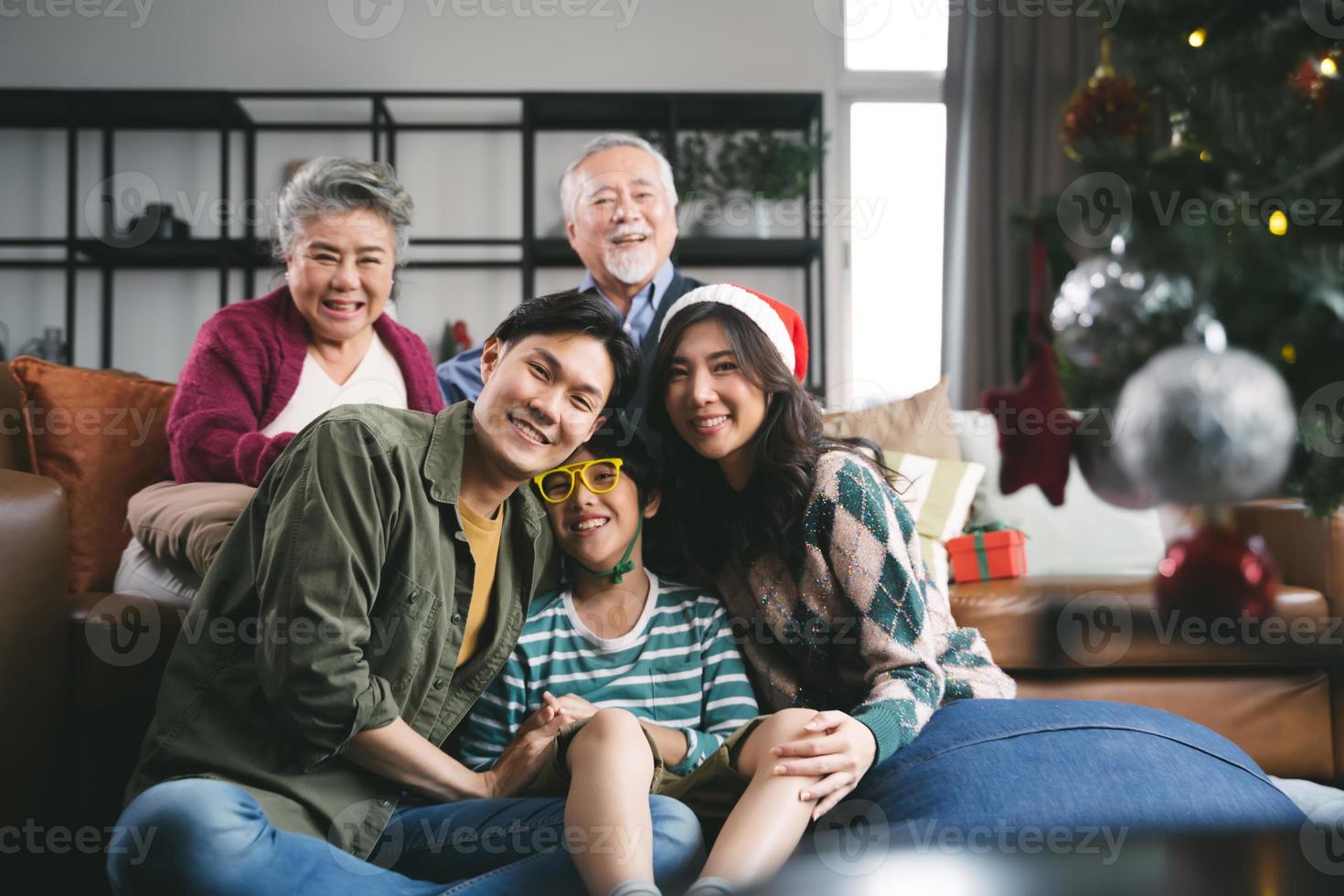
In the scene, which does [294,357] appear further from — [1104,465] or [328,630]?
[1104,465]

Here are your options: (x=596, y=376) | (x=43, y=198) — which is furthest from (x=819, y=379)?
(x=43, y=198)

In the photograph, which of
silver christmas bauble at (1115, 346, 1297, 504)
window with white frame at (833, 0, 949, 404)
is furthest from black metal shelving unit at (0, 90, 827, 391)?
silver christmas bauble at (1115, 346, 1297, 504)

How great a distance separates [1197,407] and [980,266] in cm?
362

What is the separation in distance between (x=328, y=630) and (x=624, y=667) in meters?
0.45

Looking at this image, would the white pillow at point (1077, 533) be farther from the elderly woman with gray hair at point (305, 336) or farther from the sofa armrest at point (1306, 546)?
the elderly woman with gray hair at point (305, 336)

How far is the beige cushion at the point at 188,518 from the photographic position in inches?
59.6

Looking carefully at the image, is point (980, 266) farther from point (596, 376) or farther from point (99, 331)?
point (99, 331)

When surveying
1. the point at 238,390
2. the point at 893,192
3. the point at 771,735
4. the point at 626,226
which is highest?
the point at 893,192

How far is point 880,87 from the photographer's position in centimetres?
422

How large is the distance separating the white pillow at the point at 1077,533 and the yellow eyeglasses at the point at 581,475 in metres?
1.31

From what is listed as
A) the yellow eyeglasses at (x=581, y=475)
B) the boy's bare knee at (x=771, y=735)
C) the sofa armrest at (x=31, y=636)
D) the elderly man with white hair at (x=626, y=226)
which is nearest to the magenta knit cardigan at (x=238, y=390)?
the sofa armrest at (x=31, y=636)

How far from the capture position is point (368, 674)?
1198 millimetres

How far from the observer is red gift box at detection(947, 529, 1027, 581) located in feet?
7.44

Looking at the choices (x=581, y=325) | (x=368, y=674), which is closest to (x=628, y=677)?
(x=368, y=674)
